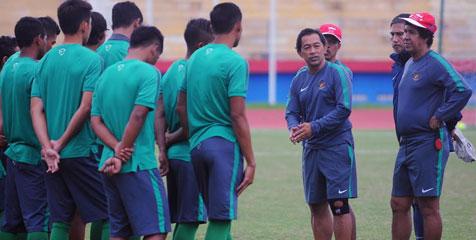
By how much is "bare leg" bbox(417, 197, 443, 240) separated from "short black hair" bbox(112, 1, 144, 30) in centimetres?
313

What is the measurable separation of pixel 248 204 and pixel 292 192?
122 cm

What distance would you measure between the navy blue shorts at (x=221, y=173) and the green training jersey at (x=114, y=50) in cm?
145

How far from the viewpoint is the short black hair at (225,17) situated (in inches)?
223

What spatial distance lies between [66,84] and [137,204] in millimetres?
1223

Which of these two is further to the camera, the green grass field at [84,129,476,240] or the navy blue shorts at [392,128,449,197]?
the green grass field at [84,129,476,240]

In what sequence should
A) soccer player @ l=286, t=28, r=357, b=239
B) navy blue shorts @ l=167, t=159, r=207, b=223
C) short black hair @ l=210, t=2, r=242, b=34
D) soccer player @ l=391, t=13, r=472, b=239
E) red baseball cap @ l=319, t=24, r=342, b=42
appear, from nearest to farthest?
short black hair @ l=210, t=2, r=242, b=34 < navy blue shorts @ l=167, t=159, r=207, b=223 < soccer player @ l=391, t=13, r=472, b=239 < soccer player @ l=286, t=28, r=357, b=239 < red baseball cap @ l=319, t=24, r=342, b=42

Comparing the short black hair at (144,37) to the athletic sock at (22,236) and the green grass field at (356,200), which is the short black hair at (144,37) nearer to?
the athletic sock at (22,236)

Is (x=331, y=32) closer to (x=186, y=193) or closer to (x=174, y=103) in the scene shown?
(x=174, y=103)

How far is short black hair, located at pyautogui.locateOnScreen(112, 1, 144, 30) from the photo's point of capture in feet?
21.3

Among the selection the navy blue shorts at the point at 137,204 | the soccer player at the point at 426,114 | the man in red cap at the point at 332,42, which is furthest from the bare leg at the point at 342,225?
the navy blue shorts at the point at 137,204

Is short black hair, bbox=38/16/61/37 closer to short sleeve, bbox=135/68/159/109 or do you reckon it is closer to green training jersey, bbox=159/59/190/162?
green training jersey, bbox=159/59/190/162

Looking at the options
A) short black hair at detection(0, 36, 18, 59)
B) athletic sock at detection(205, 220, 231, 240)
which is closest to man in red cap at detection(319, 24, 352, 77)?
athletic sock at detection(205, 220, 231, 240)

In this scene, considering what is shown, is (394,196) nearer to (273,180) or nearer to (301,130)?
(301,130)

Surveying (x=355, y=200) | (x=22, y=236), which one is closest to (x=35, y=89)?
(x=22, y=236)
